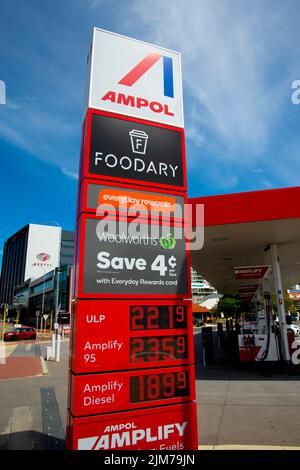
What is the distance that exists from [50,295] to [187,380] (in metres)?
73.6

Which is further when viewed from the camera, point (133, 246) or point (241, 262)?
point (241, 262)

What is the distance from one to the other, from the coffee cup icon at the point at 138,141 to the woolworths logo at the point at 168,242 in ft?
3.83

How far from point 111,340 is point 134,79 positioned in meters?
3.45

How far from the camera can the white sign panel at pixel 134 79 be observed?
4.27 m

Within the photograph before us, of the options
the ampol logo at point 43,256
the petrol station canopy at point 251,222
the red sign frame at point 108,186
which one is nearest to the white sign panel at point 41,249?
the ampol logo at point 43,256

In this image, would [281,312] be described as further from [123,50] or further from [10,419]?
[123,50]

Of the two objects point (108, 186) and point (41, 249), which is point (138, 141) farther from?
point (41, 249)

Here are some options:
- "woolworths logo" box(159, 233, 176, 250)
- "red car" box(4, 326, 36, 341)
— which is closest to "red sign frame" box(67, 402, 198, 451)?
"woolworths logo" box(159, 233, 176, 250)

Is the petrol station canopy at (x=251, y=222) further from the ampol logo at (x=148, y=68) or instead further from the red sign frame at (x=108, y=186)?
the red sign frame at (x=108, y=186)

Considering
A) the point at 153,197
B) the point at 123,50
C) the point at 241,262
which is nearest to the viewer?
the point at 153,197

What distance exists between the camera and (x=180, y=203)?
439cm

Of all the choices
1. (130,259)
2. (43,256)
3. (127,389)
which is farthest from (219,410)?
(43,256)
